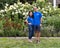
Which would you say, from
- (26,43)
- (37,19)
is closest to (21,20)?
(26,43)

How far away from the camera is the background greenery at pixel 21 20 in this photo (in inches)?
520

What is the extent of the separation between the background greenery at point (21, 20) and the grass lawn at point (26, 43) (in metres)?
0.68

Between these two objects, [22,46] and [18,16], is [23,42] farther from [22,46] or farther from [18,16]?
[18,16]

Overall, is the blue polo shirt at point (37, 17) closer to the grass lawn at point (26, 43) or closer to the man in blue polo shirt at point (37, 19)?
the man in blue polo shirt at point (37, 19)

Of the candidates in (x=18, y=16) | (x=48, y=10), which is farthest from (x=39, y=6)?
(x=18, y=16)

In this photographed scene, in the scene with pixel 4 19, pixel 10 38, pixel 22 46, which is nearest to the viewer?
pixel 22 46

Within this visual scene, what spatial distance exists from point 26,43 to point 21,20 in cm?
310

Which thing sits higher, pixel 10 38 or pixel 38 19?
pixel 38 19

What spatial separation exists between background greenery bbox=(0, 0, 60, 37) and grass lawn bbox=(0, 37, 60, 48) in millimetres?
683

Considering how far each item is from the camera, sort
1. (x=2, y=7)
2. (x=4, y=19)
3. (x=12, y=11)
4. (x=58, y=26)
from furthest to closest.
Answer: (x=2, y=7)
(x=12, y=11)
(x=4, y=19)
(x=58, y=26)

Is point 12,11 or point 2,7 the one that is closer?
point 12,11

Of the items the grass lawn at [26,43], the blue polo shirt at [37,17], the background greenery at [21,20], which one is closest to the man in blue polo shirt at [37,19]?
the blue polo shirt at [37,17]

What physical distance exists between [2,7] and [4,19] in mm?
2788

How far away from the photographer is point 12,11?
1554 centimetres
